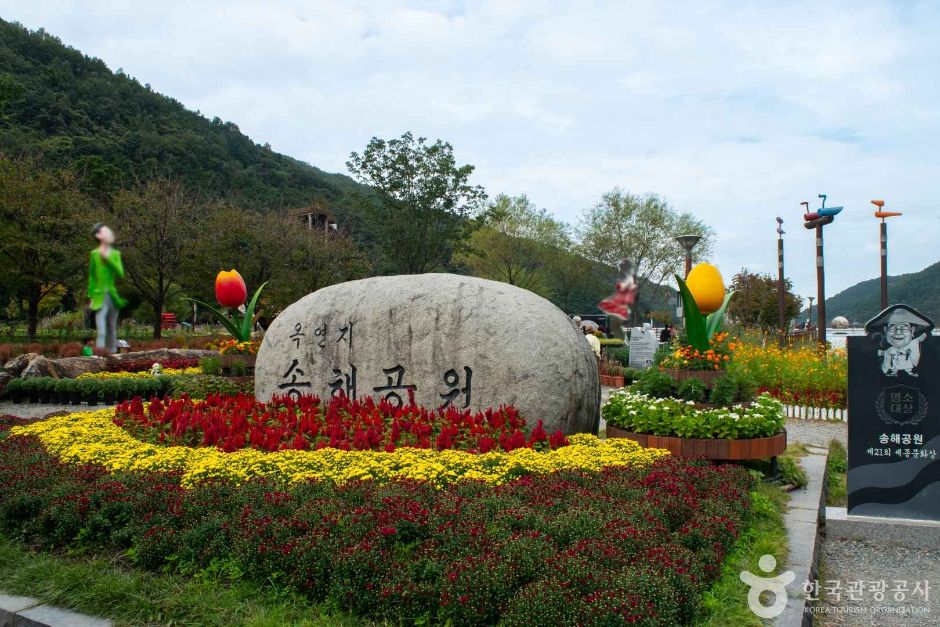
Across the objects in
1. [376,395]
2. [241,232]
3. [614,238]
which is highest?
[241,232]

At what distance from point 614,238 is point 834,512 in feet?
14.3

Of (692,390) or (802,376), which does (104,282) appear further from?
(802,376)

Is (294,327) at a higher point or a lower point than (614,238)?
lower

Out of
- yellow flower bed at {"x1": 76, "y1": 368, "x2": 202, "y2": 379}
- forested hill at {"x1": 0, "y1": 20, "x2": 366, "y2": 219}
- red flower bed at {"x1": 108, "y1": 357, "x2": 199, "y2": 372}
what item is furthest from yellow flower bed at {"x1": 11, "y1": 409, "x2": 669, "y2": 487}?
red flower bed at {"x1": 108, "y1": 357, "x2": 199, "y2": 372}

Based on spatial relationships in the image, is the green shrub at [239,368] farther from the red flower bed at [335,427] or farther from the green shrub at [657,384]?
the green shrub at [657,384]

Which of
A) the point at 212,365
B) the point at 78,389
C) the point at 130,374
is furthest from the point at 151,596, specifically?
the point at 130,374

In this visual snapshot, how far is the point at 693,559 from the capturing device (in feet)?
10.9

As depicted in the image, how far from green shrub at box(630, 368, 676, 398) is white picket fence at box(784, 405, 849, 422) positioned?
564cm

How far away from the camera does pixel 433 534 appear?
3.56 metres

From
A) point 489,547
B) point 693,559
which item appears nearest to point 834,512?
point 693,559

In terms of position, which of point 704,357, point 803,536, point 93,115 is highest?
point 93,115

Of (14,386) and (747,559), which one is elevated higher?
(14,386)

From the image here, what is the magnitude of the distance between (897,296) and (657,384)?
46.7 meters

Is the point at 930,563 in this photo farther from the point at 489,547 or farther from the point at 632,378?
the point at 632,378
